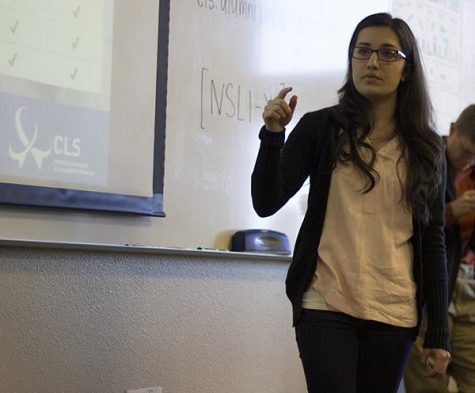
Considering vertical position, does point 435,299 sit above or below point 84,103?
below

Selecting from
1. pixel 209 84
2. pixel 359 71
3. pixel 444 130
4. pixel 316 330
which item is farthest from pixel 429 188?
pixel 444 130

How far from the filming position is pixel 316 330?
4.17 ft

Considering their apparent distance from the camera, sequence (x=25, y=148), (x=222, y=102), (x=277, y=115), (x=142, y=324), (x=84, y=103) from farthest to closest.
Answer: (x=222, y=102) → (x=142, y=324) → (x=84, y=103) → (x=25, y=148) → (x=277, y=115)

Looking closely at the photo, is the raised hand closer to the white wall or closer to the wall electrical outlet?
the white wall

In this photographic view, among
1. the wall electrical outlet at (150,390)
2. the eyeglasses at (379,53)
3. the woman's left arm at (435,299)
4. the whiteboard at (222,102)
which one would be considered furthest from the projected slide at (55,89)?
the woman's left arm at (435,299)

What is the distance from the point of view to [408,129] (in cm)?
145

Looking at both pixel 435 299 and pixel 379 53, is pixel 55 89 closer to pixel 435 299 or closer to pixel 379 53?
pixel 379 53

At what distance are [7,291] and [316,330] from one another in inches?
30.1

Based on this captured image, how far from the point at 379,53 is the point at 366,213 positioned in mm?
323

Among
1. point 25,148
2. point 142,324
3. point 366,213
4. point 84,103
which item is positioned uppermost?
point 84,103

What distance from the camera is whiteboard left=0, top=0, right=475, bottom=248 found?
73.0 inches

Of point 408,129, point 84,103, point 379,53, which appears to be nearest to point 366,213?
point 408,129

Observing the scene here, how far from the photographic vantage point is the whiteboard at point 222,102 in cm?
186

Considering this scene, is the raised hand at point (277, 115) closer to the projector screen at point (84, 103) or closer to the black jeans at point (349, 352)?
the black jeans at point (349, 352)
